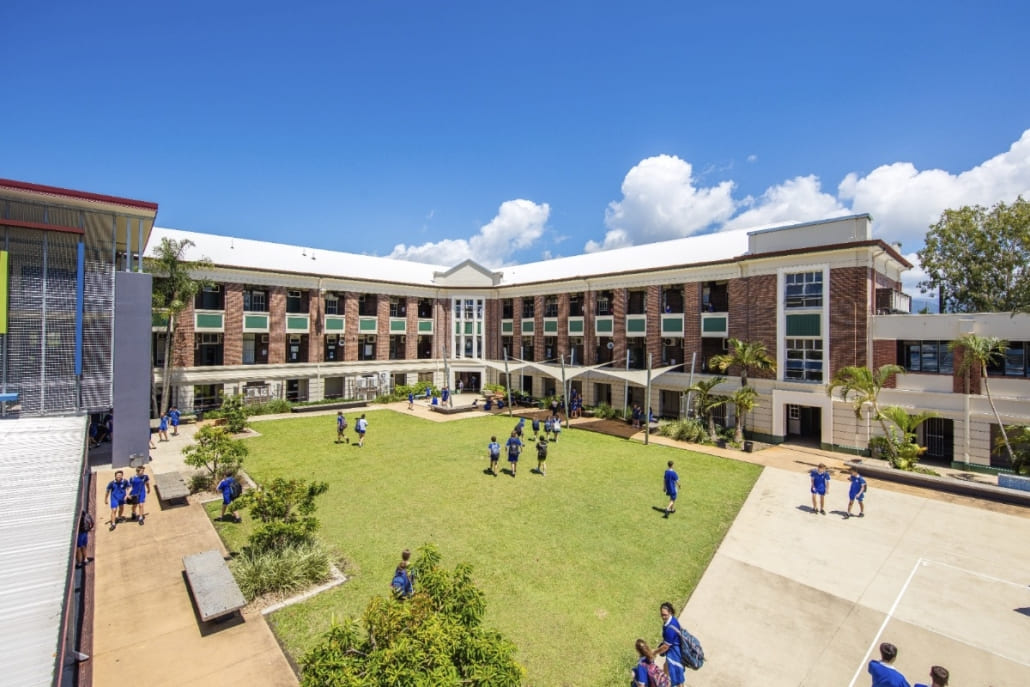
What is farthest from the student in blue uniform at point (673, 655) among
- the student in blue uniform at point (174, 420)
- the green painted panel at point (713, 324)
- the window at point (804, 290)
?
the student in blue uniform at point (174, 420)

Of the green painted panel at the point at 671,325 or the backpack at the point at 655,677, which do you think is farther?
the green painted panel at the point at 671,325

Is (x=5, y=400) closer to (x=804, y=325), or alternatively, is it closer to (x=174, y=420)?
(x=174, y=420)

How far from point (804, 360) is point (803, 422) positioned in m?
4.51

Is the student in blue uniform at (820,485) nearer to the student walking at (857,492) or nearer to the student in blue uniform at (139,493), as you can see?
the student walking at (857,492)

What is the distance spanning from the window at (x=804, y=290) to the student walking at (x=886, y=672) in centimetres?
2029

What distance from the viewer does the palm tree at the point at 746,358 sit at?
928 inches

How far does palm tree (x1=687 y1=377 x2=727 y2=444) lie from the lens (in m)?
24.3

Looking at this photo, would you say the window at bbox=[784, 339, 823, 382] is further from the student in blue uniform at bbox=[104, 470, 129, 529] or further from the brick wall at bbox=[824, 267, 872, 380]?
the student in blue uniform at bbox=[104, 470, 129, 529]

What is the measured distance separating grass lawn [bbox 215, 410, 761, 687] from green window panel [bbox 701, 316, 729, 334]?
8406mm

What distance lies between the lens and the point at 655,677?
626 cm

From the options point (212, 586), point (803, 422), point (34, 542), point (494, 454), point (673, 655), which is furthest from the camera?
point (803, 422)

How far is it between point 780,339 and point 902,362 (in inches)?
196

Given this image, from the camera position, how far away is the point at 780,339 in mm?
24375

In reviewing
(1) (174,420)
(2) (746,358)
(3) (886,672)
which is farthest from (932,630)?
(1) (174,420)
